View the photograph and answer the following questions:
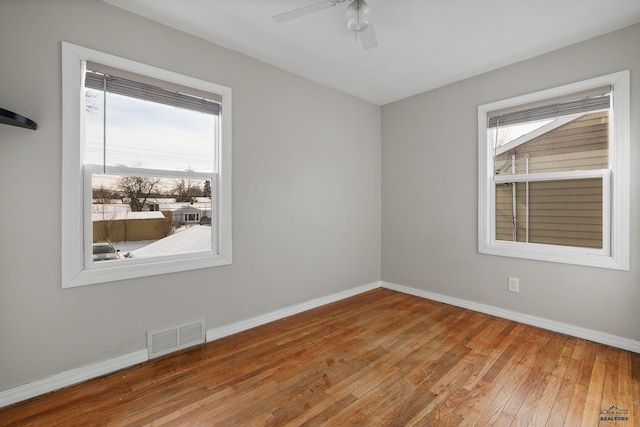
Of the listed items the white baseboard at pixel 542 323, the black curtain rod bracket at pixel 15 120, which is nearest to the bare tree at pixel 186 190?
the black curtain rod bracket at pixel 15 120

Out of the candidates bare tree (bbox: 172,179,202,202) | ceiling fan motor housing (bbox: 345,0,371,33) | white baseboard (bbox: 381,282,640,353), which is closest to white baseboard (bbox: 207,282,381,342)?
white baseboard (bbox: 381,282,640,353)

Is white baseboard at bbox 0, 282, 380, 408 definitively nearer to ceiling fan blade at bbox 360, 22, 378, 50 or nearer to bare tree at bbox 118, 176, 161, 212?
bare tree at bbox 118, 176, 161, 212

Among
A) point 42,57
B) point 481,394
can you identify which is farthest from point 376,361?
point 42,57

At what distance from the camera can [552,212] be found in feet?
9.29

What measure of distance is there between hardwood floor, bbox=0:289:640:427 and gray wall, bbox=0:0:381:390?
0.34 metres

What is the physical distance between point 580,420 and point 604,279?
4.65ft

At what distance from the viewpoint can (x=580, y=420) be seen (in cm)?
160

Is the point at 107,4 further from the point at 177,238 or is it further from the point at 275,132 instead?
the point at 177,238

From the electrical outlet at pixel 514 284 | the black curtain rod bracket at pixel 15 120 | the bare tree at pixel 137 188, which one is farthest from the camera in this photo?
the electrical outlet at pixel 514 284

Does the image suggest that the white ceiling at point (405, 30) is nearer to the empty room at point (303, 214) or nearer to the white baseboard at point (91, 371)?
the empty room at point (303, 214)

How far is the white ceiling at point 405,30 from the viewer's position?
208 cm

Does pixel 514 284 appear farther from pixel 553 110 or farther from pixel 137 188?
pixel 137 188

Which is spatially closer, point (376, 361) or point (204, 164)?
point (376, 361)

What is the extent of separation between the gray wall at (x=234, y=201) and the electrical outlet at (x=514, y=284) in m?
1.62
